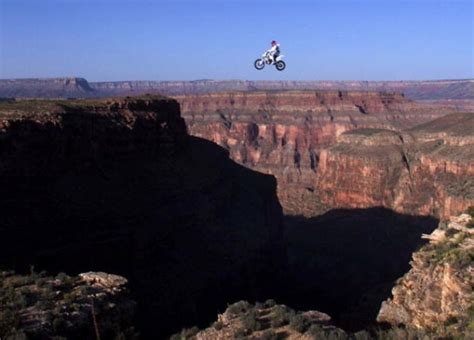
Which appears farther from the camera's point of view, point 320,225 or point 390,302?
point 320,225

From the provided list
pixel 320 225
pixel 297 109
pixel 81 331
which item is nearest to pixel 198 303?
pixel 81 331

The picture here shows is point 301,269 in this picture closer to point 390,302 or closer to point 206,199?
point 206,199

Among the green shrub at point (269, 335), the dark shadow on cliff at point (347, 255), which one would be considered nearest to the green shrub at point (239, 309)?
the green shrub at point (269, 335)

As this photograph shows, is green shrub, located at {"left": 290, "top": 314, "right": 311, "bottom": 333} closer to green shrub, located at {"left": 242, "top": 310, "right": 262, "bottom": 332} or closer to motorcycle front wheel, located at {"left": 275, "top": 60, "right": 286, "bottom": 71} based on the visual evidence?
green shrub, located at {"left": 242, "top": 310, "right": 262, "bottom": 332}

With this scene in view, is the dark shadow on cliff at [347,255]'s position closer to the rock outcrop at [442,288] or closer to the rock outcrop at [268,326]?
the rock outcrop at [442,288]

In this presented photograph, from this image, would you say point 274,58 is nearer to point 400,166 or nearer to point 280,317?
point 280,317

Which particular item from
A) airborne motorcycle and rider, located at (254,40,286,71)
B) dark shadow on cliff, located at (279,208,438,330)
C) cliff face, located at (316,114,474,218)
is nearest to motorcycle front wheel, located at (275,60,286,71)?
airborne motorcycle and rider, located at (254,40,286,71)

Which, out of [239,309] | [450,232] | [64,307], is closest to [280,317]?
[239,309]
